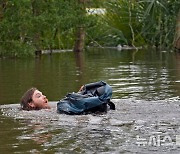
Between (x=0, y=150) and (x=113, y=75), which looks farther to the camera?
(x=113, y=75)

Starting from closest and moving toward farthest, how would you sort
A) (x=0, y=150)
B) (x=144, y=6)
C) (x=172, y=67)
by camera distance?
(x=0, y=150)
(x=172, y=67)
(x=144, y=6)

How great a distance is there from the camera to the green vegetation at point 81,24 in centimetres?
3370

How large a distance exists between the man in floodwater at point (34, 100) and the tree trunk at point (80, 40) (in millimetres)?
27960

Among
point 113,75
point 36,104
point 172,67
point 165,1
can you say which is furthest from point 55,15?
point 36,104

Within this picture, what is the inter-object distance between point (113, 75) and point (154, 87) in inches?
169

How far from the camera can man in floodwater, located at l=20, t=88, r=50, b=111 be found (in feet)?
43.9

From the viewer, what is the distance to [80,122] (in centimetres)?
1183

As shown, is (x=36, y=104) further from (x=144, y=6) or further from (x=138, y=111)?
(x=144, y=6)

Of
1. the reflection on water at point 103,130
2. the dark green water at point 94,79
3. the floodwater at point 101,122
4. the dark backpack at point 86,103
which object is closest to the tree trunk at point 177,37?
the dark green water at point 94,79

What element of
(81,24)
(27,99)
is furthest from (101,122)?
(81,24)

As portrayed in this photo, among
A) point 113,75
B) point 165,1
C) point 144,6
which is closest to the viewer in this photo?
point 113,75

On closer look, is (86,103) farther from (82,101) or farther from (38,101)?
(38,101)

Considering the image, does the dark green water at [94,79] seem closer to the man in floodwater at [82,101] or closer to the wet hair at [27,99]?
the wet hair at [27,99]

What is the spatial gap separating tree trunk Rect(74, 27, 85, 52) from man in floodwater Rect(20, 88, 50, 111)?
91.7 ft
